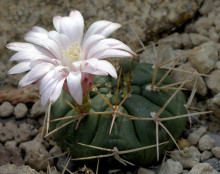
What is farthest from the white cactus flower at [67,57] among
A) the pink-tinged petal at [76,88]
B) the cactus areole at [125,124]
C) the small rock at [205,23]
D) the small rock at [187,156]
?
the small rock at [205,23]

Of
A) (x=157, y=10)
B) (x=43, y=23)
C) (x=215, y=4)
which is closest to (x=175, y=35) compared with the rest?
(x=157, y=10)

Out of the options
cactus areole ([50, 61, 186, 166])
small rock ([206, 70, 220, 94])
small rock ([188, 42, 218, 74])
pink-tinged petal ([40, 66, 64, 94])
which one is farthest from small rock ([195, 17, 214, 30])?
pink-tinged petal ([40, 66, 64, 94])

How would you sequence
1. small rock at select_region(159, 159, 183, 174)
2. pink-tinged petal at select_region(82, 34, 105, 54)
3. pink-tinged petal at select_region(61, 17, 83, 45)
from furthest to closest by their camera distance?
small rock at select_region(159, 159, 183, 174) < pink-tinged petal at select_region(61, 17, 83, 45) < pink-tinged petal at select_region(82, 34, 105, 54)

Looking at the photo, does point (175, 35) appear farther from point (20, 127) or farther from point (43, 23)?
point (20, 127)

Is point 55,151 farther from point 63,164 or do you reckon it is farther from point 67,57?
point 67,57

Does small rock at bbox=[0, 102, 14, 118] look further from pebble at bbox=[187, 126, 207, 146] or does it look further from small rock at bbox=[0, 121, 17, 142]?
pebble at bbox=[187, 126, 207, 146]

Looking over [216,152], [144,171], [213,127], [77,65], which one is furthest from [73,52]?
[213,127]

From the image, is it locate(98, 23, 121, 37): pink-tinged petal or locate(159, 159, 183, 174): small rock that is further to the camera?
locate(159, 159, 183, 174): small rock

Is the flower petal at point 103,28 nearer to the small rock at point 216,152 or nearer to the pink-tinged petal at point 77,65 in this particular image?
the pink-tinged petal at point 77,65
